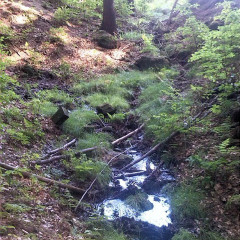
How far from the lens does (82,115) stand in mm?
7492

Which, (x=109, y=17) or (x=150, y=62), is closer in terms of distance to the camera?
(x=150, y=62)

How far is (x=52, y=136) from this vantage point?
6.44 m

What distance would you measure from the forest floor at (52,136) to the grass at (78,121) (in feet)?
0.94

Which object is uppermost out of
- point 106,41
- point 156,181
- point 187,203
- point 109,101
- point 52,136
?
point 106,41

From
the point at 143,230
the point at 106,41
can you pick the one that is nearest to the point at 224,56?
the point at 143,230

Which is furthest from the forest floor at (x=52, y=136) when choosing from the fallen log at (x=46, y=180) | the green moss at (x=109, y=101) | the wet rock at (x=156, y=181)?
the green moss at (x=109, y=101)

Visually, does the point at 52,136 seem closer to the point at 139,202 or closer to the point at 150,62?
the point at 139,202

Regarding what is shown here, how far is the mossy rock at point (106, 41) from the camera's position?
11977 mm

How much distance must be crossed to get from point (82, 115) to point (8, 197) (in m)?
4.04

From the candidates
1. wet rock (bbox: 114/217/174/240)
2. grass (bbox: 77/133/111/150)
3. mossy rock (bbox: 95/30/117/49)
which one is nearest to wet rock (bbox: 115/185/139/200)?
wet rock (bbox: 114/217/174/240)

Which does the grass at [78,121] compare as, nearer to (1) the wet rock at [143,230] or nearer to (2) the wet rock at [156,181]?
(2) the wet rock at [156,181]

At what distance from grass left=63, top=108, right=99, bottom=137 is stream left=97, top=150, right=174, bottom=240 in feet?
5.40

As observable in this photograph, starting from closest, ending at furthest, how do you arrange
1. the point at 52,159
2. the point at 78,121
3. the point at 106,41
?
the point at 52,159
the point at 78,121
the point at 106,41

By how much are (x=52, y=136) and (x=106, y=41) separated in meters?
7.07
